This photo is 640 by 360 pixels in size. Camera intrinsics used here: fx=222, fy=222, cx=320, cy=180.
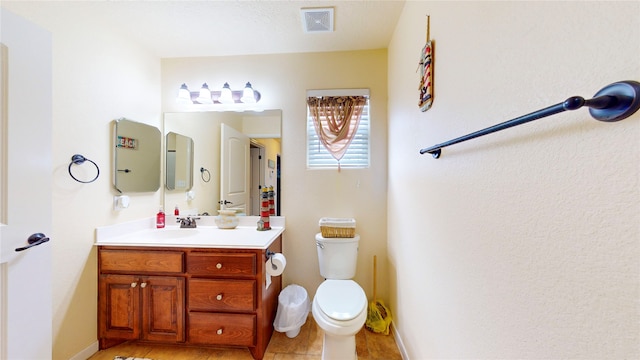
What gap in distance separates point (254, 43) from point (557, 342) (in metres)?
2.36

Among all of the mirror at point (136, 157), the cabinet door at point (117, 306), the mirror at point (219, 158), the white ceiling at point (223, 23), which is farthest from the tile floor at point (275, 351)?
the white ceiling at point (223, 23)

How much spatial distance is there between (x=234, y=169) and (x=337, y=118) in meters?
1.07

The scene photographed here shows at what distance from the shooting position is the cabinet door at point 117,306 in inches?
60.0

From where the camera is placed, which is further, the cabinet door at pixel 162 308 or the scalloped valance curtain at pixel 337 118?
the scalloped valance curtain at pixel 337 118

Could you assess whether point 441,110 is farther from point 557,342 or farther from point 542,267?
point 557,342

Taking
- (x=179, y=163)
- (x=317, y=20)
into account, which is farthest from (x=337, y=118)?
(x=179, y=163)

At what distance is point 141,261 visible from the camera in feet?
5.00

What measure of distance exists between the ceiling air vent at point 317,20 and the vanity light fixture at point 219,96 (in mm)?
713

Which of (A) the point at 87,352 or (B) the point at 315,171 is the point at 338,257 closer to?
(B) the point at 315,171

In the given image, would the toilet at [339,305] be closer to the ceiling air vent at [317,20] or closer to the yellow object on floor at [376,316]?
the yellow object on floor at [376,316]

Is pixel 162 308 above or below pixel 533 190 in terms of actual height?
below

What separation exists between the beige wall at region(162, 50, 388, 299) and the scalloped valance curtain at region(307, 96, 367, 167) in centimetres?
12

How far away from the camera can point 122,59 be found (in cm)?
175

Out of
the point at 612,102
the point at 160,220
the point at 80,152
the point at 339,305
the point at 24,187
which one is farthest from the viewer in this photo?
the point at 160,220
